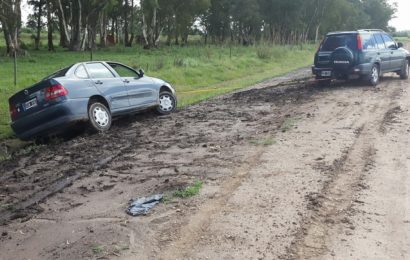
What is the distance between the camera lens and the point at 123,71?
1059cm

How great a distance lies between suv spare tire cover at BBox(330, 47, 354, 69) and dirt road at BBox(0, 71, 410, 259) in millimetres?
4493

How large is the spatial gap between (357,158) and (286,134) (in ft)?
5.84

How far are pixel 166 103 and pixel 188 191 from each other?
642 centimetres

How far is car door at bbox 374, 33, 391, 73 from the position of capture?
1512 centimetres

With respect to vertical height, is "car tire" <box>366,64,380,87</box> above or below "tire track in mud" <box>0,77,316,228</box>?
above

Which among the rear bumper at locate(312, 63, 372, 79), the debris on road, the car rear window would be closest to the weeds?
the car rear window

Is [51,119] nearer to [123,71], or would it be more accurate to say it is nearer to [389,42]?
[123,71]

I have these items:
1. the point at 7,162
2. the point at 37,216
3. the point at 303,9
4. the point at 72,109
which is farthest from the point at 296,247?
the point at 303,9

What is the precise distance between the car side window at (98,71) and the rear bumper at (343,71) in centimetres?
712

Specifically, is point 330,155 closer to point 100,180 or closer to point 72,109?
point 100,180

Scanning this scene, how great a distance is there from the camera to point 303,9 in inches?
2403

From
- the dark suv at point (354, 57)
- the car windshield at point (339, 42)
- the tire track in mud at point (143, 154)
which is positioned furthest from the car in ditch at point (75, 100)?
the car windshield at point (339, 42)

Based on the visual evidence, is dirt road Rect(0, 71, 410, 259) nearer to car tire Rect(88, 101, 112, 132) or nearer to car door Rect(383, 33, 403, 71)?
car tire Rect(88, 101, 112, 132)

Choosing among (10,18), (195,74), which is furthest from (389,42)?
(10,18)
